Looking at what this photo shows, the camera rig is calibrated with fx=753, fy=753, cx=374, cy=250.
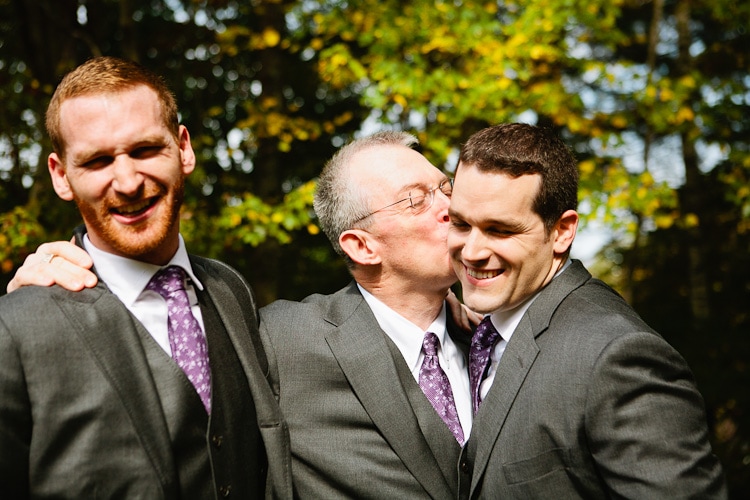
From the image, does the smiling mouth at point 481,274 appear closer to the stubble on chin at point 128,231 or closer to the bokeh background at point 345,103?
the stubble on chin at point 128,231

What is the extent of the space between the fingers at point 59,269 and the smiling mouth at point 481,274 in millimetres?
1269

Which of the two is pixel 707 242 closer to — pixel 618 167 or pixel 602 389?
pixel 618 167

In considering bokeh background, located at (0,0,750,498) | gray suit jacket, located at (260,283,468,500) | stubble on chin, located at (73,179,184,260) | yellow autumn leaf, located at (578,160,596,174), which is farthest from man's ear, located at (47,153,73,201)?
yellow autumn leaf, located at (578,160,596,174)

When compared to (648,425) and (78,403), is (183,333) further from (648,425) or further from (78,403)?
(648,425)

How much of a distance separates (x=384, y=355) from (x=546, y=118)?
5971mm

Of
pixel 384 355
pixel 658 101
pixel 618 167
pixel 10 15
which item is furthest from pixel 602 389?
pixel 10 15

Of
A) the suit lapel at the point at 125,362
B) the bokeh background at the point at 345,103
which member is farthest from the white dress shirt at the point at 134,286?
the bokeh background at the point at 345,103

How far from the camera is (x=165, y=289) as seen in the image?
2.50 m

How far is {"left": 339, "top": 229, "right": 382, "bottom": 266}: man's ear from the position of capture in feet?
10.8

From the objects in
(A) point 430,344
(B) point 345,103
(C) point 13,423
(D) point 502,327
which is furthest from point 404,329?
(B) point 345,103

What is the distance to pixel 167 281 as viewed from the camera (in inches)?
98.9

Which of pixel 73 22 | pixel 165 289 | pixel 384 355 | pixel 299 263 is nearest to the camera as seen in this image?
pixel 165 289

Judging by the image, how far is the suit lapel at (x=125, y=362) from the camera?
2168 millimetres

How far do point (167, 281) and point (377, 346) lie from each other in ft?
2.87
